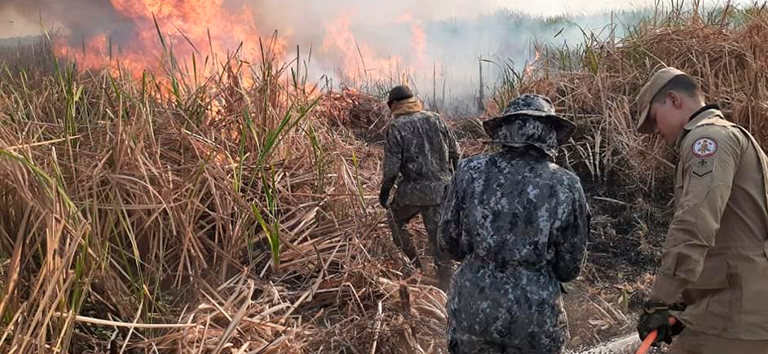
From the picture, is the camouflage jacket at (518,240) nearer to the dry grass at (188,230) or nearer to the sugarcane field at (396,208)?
the sugarcane field at (396,208)

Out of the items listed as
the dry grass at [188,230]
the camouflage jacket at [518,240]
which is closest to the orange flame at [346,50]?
the dry grass at [188,230]

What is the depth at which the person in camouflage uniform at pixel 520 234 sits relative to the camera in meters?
2.35

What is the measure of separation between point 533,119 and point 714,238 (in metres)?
0.80

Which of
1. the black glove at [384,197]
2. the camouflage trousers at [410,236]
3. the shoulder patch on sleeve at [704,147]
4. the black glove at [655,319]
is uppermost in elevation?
the shoulder patch on sleeve at [704,147]

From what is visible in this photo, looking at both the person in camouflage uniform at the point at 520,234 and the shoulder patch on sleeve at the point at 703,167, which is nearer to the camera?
the shoulder patch on sleeve at the point at 703,167

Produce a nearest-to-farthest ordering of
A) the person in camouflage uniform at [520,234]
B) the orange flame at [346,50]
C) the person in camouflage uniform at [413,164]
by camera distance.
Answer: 1. the person in camouflage uniform at [520,234]
2. the person in camouflage uniform at [413,164]
3. the orange flame at [346,50]

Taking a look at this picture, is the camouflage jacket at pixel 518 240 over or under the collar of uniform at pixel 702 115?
under

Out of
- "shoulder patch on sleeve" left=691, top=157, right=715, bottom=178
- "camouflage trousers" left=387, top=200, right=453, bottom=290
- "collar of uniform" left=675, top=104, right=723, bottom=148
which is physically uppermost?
"collar of uniform" left=675, top=104, right=723, bottom=148

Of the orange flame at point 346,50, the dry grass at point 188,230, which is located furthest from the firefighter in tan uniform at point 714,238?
the orange flame at point 346,50

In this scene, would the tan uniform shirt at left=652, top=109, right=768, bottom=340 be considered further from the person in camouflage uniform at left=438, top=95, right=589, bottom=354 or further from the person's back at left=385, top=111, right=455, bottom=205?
the person's back at left=385, top=111, right=455, bottom=205

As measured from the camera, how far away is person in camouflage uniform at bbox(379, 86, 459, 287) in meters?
5.09

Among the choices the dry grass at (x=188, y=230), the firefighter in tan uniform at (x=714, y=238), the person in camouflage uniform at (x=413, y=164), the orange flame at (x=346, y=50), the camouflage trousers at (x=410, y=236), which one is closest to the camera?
the firefighter in tan uniform at (x=714, y=238)

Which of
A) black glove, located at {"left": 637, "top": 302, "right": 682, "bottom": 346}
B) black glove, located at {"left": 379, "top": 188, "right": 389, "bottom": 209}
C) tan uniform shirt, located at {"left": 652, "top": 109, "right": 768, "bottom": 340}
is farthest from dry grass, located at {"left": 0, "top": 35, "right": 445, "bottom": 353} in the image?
tan uniform shirt, located at {"left": 652, "top": 109, "right": 768, "bottom": 340}

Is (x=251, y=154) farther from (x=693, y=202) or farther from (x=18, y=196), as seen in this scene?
(x=693, y=202)
